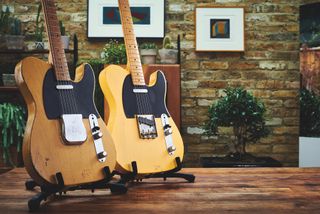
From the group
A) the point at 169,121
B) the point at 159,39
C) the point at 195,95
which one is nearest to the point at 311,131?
the point at 195,95

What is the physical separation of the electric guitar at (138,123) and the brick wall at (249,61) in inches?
90.7

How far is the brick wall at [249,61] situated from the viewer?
3.87 meters

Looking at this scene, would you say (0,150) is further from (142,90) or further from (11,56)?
(142,90)

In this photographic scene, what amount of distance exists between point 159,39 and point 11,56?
4.65 feet

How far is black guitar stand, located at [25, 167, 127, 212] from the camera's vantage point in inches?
41.5

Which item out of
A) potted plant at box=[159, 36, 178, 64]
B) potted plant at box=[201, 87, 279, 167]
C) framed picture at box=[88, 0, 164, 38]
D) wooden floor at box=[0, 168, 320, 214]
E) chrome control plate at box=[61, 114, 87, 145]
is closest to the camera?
wooden floor at box=[0, 168, 320, 214]

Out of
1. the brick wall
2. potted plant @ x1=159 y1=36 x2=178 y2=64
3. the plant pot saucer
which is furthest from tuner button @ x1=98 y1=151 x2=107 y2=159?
the brick wall

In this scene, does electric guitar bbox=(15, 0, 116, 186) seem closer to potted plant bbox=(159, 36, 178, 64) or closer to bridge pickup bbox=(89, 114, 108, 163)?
bridge pickup bbox=(89, 114, 108, 163)

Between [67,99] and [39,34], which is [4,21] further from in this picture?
[67,99]

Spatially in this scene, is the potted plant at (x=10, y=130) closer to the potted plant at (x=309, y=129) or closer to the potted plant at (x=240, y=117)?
the potted plant at (x=240, y=117)

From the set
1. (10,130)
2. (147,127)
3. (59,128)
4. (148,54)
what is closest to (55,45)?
(59,128)

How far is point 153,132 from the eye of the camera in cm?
147

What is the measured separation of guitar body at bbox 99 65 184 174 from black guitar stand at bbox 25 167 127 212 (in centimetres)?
9

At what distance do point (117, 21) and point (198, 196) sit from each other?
292 centimetres
